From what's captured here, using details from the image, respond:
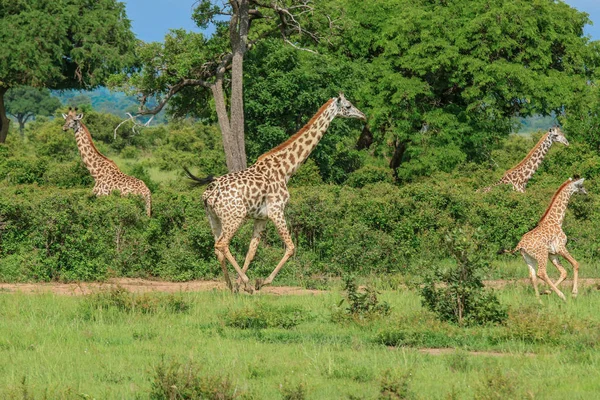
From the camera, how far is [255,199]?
46.5 feet

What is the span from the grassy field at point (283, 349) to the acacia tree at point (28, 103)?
3828 inches

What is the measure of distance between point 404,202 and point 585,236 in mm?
3635

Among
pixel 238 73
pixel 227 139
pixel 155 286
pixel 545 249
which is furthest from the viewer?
pixel 227 139

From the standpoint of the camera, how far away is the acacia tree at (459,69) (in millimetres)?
28766

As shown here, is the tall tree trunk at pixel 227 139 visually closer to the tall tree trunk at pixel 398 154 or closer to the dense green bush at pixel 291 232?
the dense green bush at pixel 291 232

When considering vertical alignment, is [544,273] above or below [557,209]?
below

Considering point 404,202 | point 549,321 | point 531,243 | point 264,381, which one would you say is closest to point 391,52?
point 404,202

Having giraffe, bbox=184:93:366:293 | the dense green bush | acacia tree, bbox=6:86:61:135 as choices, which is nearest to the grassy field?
giraffe, bbox=184:93:366:293

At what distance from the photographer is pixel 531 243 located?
13.1 metres

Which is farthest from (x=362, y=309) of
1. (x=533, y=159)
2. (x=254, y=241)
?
(x=533, y=159)

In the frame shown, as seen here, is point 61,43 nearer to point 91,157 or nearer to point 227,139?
point 227,139

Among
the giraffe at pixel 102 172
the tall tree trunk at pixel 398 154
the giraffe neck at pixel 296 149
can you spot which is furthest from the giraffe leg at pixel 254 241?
the tall tree trunk at pixel 398 154

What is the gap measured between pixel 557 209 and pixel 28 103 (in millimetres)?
101034

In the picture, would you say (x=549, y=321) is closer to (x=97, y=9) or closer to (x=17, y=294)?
(x=17, y=294)
